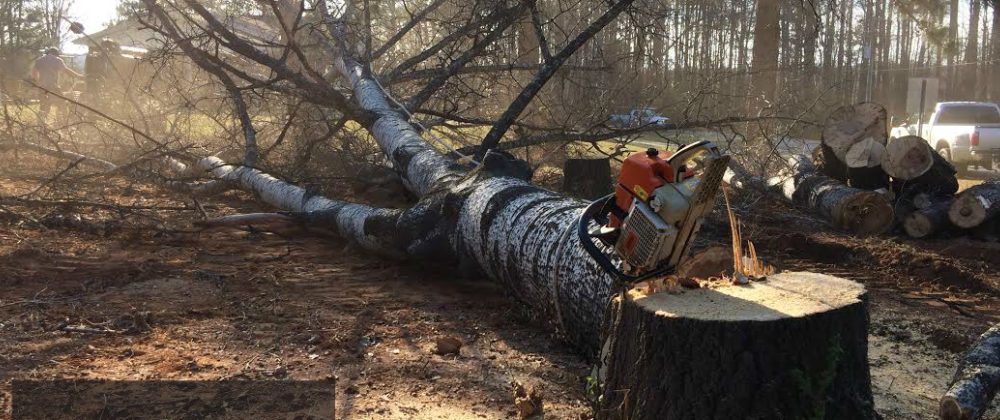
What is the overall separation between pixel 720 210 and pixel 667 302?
4947 millimetres

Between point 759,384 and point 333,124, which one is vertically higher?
point 333,124

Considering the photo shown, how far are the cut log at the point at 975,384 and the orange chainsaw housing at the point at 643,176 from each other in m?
1.14

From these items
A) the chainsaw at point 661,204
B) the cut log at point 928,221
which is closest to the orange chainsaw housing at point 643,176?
the chainsaw at point 661,204

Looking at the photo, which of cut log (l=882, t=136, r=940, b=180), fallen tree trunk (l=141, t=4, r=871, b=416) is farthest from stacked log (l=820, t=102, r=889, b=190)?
fallen tree trunk (l=141, t=4, r=871, b=416)

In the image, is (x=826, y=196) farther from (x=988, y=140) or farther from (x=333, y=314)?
(x=988, y=140)

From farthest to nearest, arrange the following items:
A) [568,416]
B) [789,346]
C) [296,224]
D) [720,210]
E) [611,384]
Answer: [720,210]
[296,224]
[568,416]
[611,384]
[789,346]

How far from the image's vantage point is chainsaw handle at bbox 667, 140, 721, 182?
2.39m

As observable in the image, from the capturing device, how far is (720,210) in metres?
7.26

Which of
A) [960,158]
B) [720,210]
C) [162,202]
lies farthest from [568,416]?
[960,158]

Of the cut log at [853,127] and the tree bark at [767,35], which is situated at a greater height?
the tree bark at [767,35]

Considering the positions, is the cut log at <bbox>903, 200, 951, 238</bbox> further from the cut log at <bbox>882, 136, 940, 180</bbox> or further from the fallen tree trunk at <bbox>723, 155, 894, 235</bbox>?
the cut log at <bbox>882, 136, 940, 180</bbox>

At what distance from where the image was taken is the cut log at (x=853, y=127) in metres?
8.48

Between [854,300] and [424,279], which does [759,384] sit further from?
[424,279]

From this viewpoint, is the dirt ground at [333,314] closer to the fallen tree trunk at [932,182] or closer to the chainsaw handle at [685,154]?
the chainsaw handle at [685,154]
